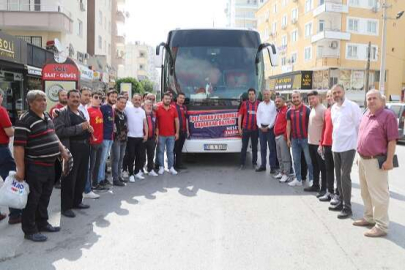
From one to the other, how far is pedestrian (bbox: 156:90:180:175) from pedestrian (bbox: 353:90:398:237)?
478 cm

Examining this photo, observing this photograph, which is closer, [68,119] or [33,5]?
[68,119]

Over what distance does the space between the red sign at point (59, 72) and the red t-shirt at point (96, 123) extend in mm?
3992

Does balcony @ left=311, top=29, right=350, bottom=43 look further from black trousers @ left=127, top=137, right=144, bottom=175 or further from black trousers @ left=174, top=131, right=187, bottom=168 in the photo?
black trousers @ left=127, top=137, right=144, bottom=175

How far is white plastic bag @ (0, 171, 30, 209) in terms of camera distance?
454 centimetres

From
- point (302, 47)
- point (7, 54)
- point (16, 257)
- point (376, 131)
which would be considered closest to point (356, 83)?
point (302, 47)

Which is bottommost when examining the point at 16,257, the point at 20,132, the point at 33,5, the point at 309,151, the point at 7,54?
the point at 16,257

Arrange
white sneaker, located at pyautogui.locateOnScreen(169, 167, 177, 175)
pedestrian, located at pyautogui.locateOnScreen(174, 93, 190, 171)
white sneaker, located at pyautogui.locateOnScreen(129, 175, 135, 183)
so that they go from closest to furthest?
white sneaker, located at pyautogui.locateOnScreen(129, 175, 135, 183)
white sneaker, located at pyautogui.locateOnScreen(169, 167, 177, 175)
pedestrian, located at pyautogui.locateOnScreen(174, 93, 190, 171)

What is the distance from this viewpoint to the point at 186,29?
9.85 meters

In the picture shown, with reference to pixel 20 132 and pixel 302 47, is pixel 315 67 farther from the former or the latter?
pixel 20 132

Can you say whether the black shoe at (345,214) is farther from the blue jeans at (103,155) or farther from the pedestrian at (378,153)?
the blue jeans at (103,155)

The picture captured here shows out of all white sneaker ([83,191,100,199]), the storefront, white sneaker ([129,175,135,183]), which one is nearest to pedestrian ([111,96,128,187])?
white sneaker ([129,175,135,183])

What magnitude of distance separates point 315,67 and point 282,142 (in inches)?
1446

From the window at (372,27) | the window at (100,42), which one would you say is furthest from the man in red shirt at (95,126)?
the window at (372,27)

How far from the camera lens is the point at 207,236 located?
5004mm
